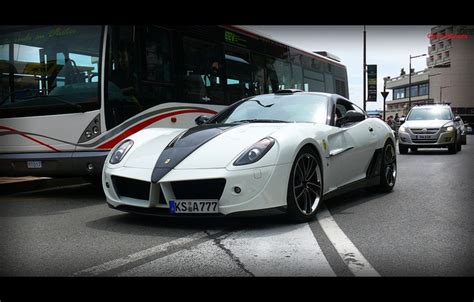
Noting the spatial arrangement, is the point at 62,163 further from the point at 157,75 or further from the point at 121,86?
the point at 157,75

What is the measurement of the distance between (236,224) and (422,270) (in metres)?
1.82

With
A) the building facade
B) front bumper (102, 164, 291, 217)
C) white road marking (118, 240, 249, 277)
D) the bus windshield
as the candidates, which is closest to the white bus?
the bus windshield

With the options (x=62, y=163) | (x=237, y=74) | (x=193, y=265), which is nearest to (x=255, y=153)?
(x=193, y=265)

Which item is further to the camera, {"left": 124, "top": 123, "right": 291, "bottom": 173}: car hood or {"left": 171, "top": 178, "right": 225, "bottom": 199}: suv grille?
{"left": 124, "top": 123, "right": 291, "bottom": 173}: car hood

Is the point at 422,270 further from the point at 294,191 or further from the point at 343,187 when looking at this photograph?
the point at 343,187

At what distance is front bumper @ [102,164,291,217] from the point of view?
4.11 m

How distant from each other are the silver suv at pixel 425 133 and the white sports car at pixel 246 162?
31.6ft

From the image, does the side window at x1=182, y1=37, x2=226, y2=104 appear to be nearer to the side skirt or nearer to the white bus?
the white bus

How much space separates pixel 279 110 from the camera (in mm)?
5359

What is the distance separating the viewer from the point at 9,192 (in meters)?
7.52

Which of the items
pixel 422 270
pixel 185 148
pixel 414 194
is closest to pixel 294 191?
pixel 185 148

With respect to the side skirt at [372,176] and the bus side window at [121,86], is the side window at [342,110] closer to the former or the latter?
the side skirt at [372,176]

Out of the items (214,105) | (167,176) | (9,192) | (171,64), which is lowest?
(9,192)

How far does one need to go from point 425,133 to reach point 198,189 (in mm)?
12071
